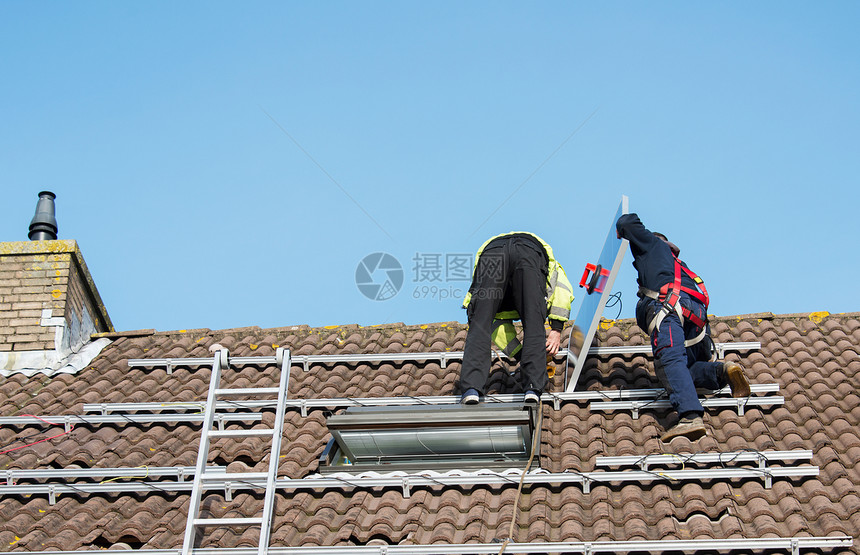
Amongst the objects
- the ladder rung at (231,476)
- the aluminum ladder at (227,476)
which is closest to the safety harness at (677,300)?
the aluminum ladder at (227,476)

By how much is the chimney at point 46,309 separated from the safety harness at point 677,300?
5.33 m

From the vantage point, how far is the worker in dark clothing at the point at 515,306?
6613 mm

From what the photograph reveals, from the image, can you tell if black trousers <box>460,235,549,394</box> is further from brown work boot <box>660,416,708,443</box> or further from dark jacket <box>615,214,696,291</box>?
brown work boot <box>660,416,708,443</box>

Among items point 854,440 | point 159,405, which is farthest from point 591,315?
point 159,405

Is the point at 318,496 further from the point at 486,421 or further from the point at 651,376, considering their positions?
the point at 651,376

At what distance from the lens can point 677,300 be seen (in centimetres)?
645

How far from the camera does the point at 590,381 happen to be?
23.3ft

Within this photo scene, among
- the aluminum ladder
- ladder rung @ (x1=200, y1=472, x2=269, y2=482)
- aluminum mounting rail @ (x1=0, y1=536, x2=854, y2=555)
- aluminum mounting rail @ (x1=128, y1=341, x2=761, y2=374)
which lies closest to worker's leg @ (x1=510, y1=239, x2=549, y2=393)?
aluminum mounting rail @ (x1=128, y1=341, x2=761, y2=374)

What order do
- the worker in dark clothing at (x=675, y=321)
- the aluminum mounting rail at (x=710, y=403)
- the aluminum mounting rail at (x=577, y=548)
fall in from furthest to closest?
the aluminum mounting rail at (x=710, y=403), the worker in dark clothing at (x=675, y=321), the aluminum mounting rail at (x=577, y=548)

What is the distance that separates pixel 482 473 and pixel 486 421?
0.34 metres

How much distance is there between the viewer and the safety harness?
642cm

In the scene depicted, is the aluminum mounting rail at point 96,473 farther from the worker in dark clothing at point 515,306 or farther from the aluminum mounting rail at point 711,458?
the aluminum mounting rail at point 711,458

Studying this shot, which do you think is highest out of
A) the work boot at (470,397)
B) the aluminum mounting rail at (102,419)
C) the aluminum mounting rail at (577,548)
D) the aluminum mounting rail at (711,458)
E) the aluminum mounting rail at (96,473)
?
the work boot at (470,397)

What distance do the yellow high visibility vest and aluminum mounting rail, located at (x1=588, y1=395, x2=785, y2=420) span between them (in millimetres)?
Answer: 908
